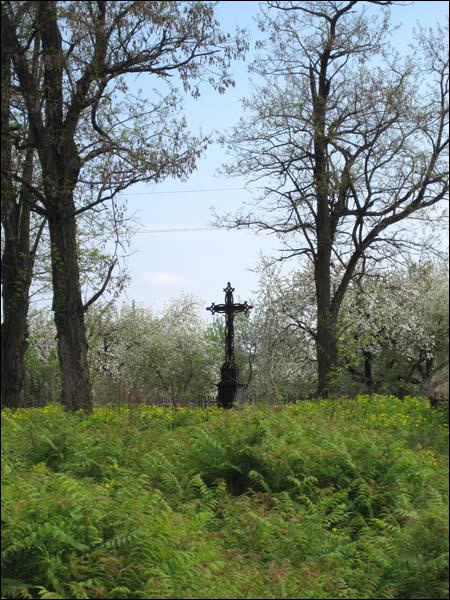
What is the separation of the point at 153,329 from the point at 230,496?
44.1m

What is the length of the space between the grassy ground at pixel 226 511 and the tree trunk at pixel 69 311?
2.85 metres

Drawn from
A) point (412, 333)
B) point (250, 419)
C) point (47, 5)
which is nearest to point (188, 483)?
point (250, 419)

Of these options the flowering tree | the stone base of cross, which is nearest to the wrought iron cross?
the stone base of cross

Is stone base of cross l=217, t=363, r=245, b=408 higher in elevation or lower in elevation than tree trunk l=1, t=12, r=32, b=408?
lower

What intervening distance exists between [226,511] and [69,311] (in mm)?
7241

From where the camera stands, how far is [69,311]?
13.8 metres

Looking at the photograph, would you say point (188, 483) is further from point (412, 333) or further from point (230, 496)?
point (412, 333)

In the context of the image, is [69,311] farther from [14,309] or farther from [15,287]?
[14,309]

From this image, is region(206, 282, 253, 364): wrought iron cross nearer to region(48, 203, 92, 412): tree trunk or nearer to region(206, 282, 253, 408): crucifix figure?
region(206, 282, 253, 408): crucifix figure

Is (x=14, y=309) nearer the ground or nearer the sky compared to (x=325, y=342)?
nearer the sky

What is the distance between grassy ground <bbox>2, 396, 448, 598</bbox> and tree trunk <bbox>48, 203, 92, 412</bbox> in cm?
285

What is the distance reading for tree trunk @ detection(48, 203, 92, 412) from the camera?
13.6m

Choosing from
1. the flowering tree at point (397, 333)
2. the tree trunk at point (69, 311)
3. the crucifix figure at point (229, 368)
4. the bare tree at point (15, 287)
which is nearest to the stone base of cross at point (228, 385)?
the crucifix figure at point (229, 368)

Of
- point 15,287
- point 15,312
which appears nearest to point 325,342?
point 15,312
